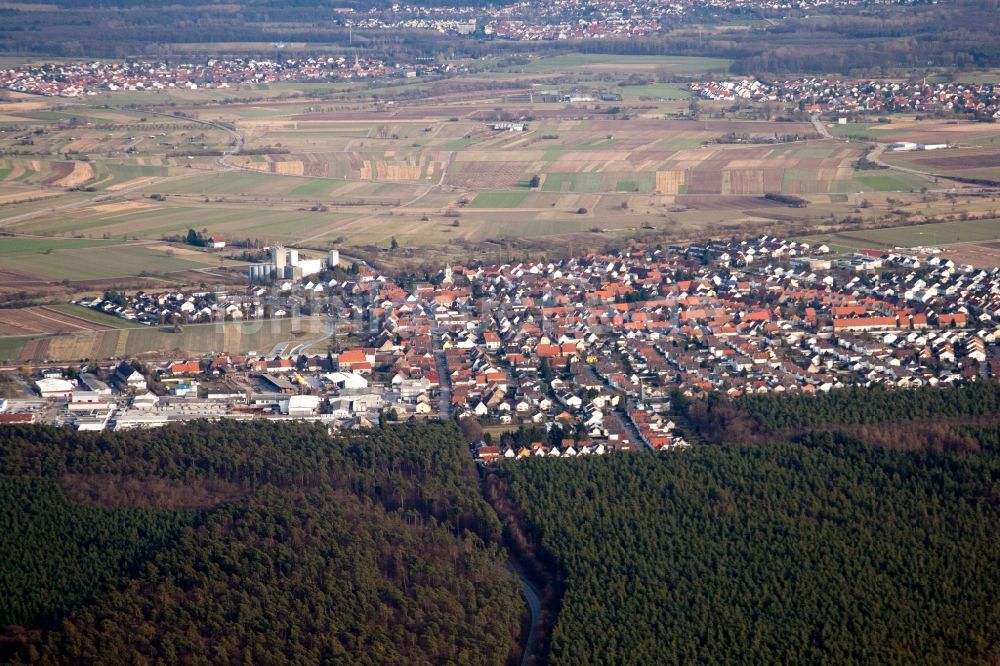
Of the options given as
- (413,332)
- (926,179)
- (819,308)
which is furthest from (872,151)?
(413,332)

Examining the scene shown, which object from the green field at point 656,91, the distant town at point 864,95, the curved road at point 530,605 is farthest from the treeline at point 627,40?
the curved road at point 530,605

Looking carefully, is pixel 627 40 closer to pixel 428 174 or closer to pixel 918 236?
pixel 428 174

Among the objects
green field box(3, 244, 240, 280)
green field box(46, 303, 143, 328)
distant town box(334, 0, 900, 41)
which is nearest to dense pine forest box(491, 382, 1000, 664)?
green field box(46, 303, 143, 328)

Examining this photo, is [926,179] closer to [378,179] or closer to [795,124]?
[795,124]

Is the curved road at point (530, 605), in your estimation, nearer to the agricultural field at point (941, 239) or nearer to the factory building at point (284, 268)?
the factory building at point (284, 268)

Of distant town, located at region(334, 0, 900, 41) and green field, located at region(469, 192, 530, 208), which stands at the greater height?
green field, located at region(469, 192, 530, 208)

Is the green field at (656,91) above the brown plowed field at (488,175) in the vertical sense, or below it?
below

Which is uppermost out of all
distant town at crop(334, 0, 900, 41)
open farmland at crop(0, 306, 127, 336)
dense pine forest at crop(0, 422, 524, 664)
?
dense pine forest at crop(0, 422, 524, 664)

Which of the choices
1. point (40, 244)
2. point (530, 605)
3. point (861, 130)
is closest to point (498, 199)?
point (40, 244)

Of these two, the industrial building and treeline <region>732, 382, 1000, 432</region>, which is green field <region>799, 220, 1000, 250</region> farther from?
the industrial building
